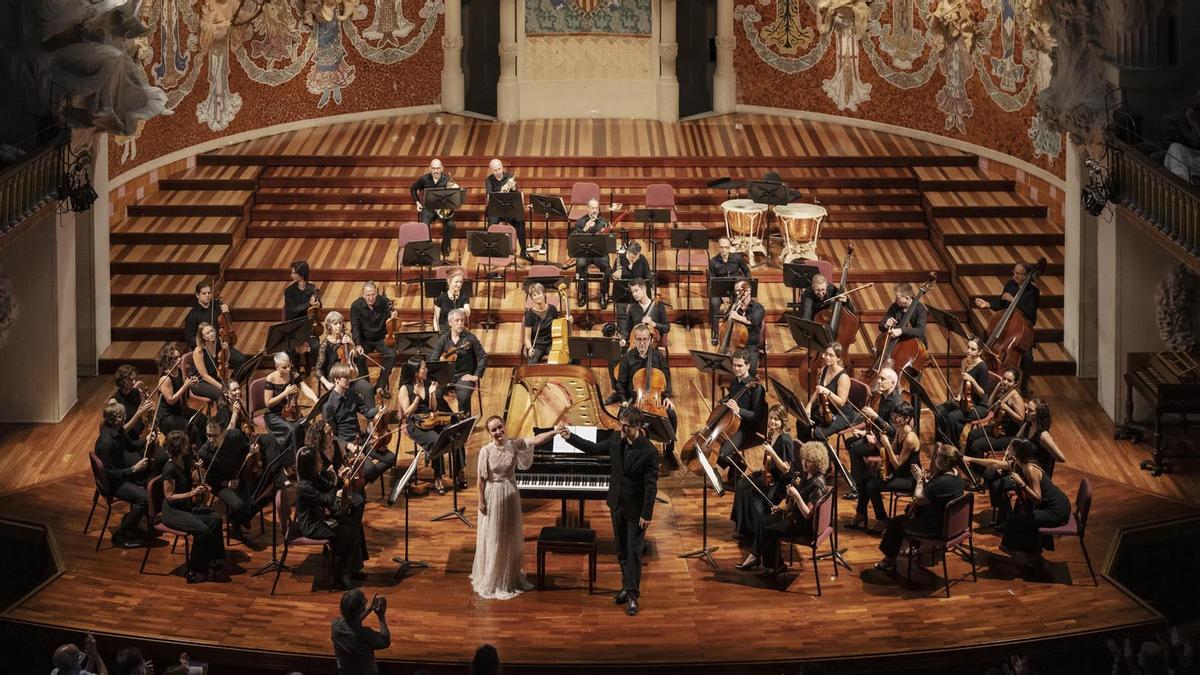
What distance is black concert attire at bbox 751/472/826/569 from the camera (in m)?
10.8

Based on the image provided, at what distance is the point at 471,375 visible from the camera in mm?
12992

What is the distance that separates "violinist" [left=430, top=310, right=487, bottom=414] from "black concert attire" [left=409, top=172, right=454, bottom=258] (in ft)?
11.4

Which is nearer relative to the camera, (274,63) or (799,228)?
(799,228)

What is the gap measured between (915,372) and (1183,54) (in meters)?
3.66

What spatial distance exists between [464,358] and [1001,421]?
157 inches

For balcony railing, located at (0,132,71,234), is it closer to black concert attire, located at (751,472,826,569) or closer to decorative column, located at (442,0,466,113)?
black concert attire, located at (751,472,826,569)

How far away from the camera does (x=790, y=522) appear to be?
1090 centimetres

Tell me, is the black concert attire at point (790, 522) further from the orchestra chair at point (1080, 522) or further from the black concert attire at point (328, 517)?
the black concert attire at point (328, 517)

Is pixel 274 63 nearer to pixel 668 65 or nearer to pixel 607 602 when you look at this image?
A: pixel 668 65

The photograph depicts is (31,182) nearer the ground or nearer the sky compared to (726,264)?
nearer the sky

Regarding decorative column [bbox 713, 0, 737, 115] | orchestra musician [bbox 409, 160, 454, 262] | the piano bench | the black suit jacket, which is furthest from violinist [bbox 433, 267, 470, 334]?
decorative column [bbox 713, 0, 737, 115]

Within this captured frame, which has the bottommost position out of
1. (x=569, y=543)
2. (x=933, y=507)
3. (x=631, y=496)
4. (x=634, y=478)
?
(x=569, y=543)

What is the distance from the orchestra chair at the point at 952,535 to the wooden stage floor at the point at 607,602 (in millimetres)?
173

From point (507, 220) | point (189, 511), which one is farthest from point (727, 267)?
point (189, 511)
